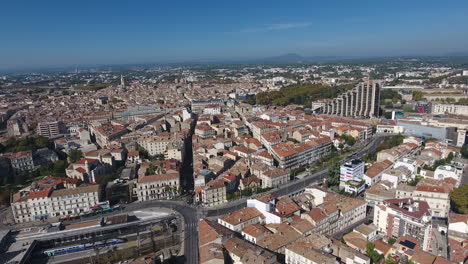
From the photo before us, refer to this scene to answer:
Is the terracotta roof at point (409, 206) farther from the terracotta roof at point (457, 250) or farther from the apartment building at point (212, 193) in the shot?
the apartment building at point (212, 193)

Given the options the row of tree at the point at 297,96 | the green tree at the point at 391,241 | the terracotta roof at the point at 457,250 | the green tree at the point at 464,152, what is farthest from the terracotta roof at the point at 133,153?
the row of tree at the point at 297,96

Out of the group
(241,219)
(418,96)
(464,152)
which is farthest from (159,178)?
(418,96)

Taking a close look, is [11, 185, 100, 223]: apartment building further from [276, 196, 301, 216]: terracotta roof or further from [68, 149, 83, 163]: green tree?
[276, 196, 301, 216]: terracotta roof

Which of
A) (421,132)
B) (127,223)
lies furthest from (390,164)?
(127,223)

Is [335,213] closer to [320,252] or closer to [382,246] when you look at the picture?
[382,246]

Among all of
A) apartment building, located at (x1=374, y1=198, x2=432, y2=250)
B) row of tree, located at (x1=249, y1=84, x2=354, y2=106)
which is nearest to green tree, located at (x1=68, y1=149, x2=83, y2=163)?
apartment building, located at (x1=374, y1=198, x2=432, y2=250)

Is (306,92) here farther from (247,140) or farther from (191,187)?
(191,187)
